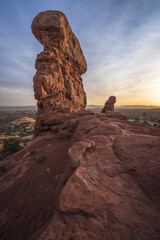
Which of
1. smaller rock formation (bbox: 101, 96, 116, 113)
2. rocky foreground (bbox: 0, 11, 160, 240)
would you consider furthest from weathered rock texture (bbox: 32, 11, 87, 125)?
smaller rock formation (bbox: 101, 96, 116, 113)

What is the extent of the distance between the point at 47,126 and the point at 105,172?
371 inches

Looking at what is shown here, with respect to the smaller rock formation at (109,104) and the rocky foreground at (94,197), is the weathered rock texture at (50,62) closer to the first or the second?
the rocky foreground at (94,197)

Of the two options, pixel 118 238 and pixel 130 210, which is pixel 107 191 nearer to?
pixel 130 210

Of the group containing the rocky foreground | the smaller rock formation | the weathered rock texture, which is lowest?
the rocky foreground

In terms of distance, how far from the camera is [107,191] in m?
2.51

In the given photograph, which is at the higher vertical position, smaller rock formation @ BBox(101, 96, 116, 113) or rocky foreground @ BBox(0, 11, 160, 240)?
smaller rock formation @ BBox(101, 96, 116, 113)

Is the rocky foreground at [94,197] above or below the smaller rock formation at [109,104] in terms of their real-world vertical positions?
below

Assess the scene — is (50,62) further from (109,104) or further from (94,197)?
(109,104)

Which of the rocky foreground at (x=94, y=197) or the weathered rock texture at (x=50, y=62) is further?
the weathered rock texture at (x=50, y=62)

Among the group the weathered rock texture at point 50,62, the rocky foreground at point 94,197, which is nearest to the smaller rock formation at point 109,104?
the weathered rock texture at point 50,62

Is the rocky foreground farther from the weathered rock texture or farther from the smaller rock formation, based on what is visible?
the smaller rock formation

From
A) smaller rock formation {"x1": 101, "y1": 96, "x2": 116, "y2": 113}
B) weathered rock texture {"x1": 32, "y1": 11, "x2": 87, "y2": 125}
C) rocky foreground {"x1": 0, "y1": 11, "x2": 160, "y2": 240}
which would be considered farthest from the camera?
smaller rock formation {"x1": 101, "y1": 96, "x2": 116, "y2": 113}

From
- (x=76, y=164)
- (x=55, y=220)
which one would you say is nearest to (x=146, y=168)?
(x=76, y=164)

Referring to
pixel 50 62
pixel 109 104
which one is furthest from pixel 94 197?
pixel 109 104
